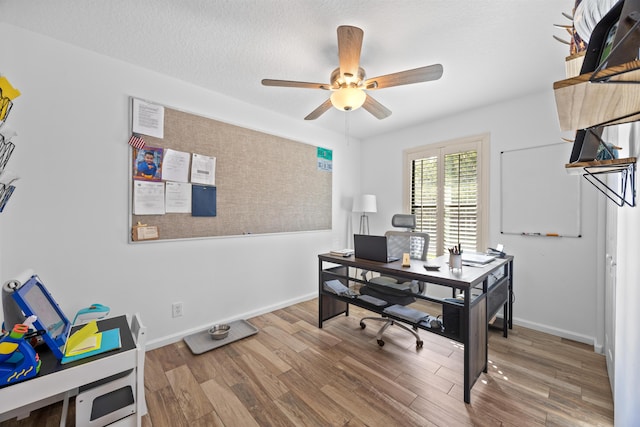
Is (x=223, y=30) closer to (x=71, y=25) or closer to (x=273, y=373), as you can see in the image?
(x=71, y=25)

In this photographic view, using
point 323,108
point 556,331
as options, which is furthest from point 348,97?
point 556,331

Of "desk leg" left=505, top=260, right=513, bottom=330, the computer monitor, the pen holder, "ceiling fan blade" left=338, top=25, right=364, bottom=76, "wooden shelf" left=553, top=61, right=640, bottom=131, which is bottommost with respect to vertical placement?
"desk leg" left=505, top=260, right=513, bottom=330

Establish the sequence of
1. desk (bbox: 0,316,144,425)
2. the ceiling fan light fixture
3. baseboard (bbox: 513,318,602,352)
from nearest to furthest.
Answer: desk (bbox: 0,316,144,425), the ceiling fan light fixture, baseboard (bbox: 513,318,602,352)

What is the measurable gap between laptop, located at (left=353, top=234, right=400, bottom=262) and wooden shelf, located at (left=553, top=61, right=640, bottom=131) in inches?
62.4

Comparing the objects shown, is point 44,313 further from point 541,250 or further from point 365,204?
point 541,250

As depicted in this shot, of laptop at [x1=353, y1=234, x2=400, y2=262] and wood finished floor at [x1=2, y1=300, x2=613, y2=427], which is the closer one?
wood finished floor at [x1=2, y1=300, x2=613, y2=427]

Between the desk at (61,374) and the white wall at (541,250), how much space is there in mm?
3461

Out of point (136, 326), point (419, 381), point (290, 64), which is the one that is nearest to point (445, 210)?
point (419, 381)

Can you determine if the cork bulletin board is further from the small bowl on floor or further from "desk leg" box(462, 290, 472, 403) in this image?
"desk leg" box(462, 290, 472, 403)

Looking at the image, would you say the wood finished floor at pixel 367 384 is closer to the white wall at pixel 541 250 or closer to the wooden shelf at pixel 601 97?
the white wall at pixel 541 250

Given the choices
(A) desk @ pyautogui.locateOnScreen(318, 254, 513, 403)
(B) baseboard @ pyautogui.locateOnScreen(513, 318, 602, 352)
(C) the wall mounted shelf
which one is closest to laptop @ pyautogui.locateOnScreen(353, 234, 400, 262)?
(A) desk @ pyautogui.locateOnScreen(318, 254, 513, 403)

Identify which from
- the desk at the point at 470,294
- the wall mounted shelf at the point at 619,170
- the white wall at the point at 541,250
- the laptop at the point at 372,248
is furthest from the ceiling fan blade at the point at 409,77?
the white wall at the point at 541,250

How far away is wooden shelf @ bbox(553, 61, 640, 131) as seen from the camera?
19.7 inches

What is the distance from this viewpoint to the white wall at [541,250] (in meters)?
2.42
